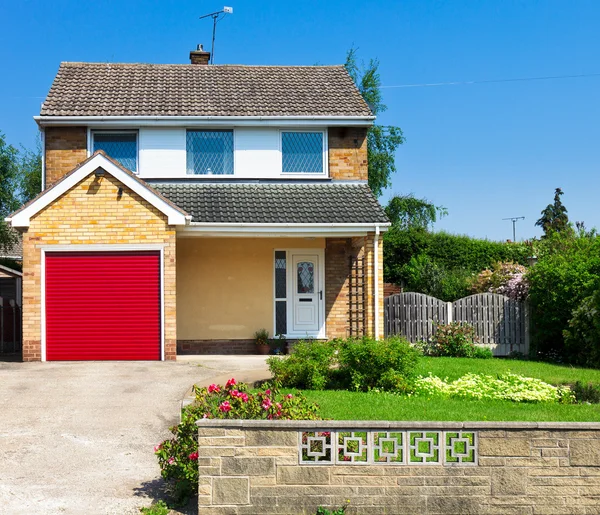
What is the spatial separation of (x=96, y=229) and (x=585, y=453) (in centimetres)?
1213

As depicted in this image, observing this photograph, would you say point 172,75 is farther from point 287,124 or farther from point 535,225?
point 535,225

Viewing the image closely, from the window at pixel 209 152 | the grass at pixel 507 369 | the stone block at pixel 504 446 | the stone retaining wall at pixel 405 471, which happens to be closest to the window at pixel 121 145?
the window at pixel 209 152

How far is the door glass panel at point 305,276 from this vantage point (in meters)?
19.4

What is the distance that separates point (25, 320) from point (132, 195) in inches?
139

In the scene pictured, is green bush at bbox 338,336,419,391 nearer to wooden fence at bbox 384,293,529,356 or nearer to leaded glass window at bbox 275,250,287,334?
leaded glass window at bbox 275,250,287,334

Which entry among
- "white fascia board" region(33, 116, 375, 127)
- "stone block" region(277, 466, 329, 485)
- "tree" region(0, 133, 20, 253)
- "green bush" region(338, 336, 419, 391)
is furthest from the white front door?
"tree" region(0, 133, 20, 253)

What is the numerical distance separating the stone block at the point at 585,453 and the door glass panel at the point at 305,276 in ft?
42.0

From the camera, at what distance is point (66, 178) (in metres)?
16.2

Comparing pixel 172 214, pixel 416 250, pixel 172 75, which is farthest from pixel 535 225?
pixel 172 214

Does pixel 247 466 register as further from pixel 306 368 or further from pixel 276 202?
pixel 276 202

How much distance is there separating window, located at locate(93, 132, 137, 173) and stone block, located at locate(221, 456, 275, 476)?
44.9 feet

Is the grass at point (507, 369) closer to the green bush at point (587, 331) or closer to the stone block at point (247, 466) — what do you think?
the green bush at point (587, 331)

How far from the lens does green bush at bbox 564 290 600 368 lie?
52.7ft

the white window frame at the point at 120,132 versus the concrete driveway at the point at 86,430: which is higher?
the white window frame at the point at 120,132
